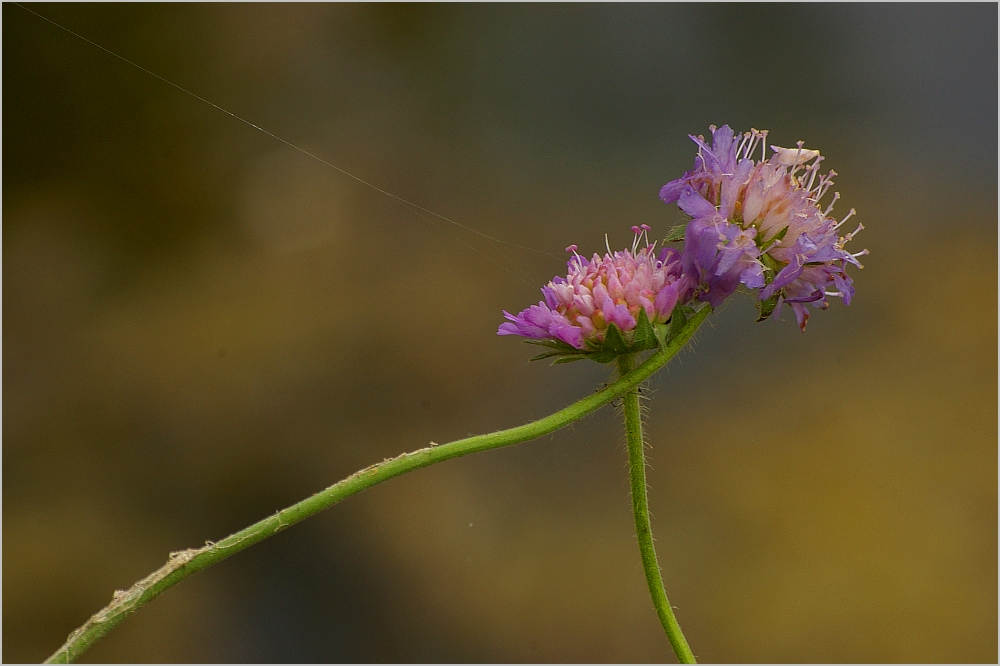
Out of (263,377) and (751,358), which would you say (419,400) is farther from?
(751,358)

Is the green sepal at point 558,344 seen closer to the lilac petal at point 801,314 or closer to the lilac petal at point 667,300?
the lilac petal at point 667,300

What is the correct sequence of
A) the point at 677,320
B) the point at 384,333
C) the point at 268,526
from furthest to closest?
the point at 384,333 → the point at 677,320 → the point at 268,526

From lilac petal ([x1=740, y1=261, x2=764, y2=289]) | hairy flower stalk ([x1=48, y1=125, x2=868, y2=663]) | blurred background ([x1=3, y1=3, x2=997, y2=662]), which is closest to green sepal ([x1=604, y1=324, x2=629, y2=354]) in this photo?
hairy flower stalk ([x1=48, y1=125, x2=868, y2=663])

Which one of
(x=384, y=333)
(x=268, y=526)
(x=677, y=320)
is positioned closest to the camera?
(x=268, y=526)

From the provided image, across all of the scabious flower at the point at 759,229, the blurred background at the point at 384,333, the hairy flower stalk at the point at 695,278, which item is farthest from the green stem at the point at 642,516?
the blurred background at the point at 384,333

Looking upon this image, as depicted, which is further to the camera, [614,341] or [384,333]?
[384,333]

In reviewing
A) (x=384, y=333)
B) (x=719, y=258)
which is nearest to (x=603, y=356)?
(x=719, y=258)

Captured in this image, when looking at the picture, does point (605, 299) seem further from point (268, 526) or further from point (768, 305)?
point (268, 526)

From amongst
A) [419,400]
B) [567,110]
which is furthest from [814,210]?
[567,110]
